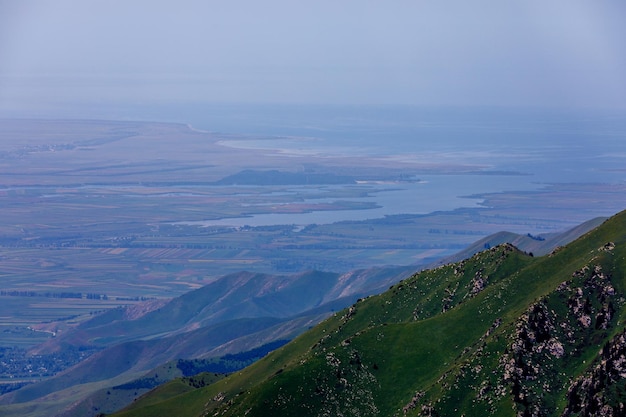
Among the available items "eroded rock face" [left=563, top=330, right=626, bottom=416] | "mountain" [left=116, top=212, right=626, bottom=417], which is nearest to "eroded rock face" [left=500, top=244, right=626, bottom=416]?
"eroded rock face" [left=563, top=330, right=626, bottom=416]

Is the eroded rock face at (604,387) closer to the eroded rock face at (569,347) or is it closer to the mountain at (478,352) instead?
the eroded rock face at (569,347)

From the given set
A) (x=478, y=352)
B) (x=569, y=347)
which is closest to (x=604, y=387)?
(x=569, y=347)

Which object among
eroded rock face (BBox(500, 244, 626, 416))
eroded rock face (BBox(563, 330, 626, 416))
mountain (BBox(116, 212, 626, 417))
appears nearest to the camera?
eroded rock face (BBox(563, 330, 626, 416))

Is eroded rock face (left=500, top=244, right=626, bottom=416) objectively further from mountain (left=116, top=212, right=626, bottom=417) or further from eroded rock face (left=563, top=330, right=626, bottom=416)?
mountain (left=116, top=212, right=626, bottom=417)

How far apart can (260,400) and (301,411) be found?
464 centimetres

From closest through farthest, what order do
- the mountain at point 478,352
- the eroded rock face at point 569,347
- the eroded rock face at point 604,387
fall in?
the eroded rock face at point 604,387 → the eroded rock face at point 569,347 → the mountain at point 478,352

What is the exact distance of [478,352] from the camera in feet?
359

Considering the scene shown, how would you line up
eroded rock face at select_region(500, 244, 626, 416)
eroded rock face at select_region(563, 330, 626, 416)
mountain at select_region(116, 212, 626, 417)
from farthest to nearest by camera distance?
mountain at select_region(116, 212, 626, 417), eroded rock face at select_region(500, 244, 626, 416), eroded rock face at select_region(563, 330, 626, 416)

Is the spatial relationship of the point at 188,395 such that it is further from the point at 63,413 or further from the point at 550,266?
the point at 63,413

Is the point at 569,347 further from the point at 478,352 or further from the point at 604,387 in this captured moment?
the point at 604,387

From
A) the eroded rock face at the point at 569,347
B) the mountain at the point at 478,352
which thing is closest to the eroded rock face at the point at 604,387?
the eroded rock face at the point at 569,347

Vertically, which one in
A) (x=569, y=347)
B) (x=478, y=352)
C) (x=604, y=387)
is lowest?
(x=604, y=387)

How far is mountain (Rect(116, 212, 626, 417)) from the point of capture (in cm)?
10194

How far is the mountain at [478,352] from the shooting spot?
102 meters
